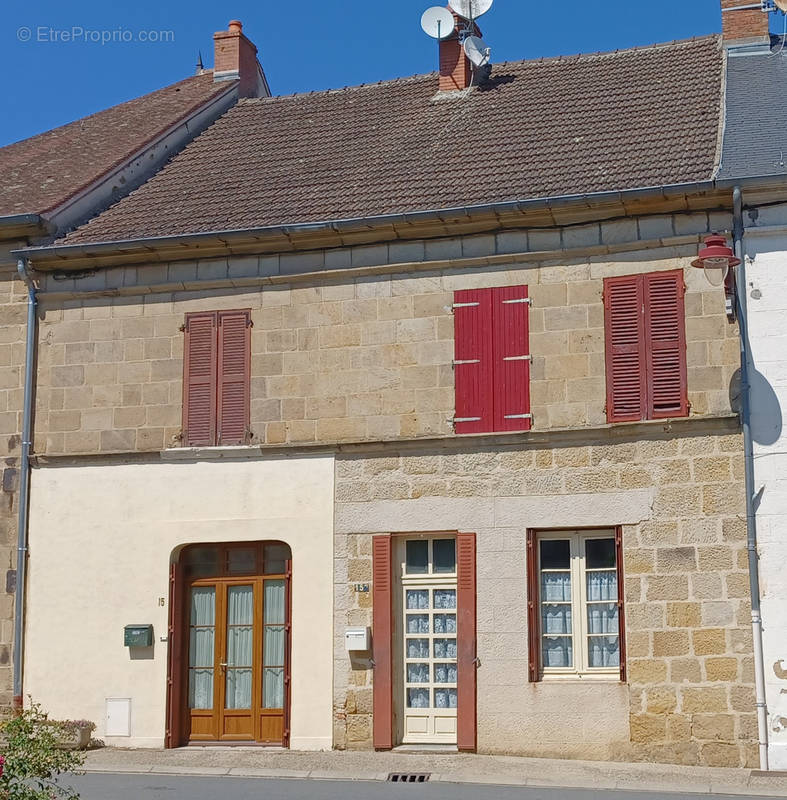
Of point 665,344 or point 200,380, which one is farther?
point 200,380

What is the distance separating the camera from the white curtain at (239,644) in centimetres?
1434

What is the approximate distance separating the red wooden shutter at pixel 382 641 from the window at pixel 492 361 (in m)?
1.49

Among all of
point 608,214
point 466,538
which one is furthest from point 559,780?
point 608,214

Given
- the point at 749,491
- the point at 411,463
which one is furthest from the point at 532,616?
the point at 749,491

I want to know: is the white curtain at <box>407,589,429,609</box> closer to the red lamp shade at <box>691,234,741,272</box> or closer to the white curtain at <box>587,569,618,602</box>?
the white curtain at <box>587,569,618,602</box>

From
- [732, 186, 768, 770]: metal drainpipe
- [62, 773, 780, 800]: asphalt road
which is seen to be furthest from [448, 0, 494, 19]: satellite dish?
[62, 773, 780, 800]: asphalt road

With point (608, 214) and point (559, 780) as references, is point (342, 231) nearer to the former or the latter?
point (608, 214)

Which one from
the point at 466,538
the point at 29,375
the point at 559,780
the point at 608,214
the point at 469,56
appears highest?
the point at 469,56

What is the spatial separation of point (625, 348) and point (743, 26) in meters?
5.67

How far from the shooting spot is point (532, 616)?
13.3 meters

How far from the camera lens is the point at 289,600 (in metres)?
14.2

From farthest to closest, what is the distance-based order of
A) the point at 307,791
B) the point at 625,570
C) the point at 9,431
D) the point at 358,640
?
the point at 9,431 → the point at 358,640 → the point at 625,570 → the point at 307,791

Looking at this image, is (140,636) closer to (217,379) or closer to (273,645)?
(273,645)

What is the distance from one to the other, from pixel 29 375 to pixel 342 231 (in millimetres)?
3864
